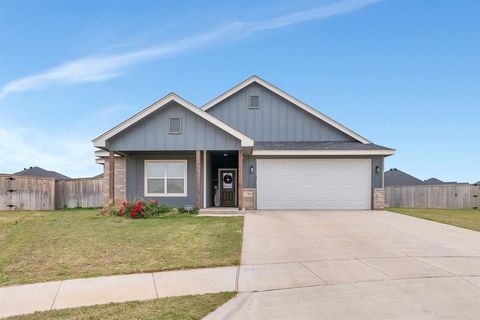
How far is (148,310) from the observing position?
4.45 metres

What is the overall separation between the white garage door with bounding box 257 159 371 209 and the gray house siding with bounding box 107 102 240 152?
319 cm

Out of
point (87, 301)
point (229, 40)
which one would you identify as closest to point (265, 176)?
point (229, 40)

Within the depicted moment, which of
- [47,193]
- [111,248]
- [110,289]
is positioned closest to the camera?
[110,289]

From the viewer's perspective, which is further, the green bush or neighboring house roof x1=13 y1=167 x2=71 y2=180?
neighboring house roof x1=13 y1=167 x2=71 y2=180

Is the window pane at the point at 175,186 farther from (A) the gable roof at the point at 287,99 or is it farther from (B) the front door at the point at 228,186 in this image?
(A) the gable roof at the point at 287,99

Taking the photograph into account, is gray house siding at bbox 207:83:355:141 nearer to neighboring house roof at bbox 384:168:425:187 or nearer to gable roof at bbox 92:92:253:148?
gable roof at bbox 92:92:253:148

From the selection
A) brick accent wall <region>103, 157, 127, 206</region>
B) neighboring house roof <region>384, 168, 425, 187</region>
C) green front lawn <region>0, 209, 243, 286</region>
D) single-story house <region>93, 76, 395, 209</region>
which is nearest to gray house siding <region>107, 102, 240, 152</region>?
single-story house <region>93, 76, 395, 209</region>

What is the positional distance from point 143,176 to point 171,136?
3.26 m

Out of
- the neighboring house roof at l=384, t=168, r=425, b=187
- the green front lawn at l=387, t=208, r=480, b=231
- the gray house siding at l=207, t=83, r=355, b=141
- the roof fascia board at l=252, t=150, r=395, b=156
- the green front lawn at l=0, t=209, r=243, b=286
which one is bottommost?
the green front lawn at l=387, t=208, r=480, b=231

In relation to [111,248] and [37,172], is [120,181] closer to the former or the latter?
[111,248]

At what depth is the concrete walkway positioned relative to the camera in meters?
4.89

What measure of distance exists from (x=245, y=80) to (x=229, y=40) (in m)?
2.54

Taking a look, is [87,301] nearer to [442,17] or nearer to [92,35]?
[92,35]

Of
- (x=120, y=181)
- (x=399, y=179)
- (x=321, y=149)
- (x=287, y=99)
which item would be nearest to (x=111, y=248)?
(x=120, y=181)
